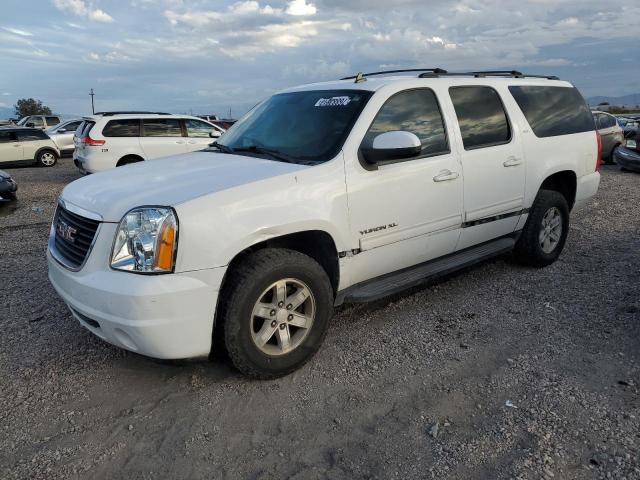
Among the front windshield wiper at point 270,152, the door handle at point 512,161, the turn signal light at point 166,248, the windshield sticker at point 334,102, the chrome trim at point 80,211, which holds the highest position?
the windshield sticker at point 334,102

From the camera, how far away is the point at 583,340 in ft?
12.4

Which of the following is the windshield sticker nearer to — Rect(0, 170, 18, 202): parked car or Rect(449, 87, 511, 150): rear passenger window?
Rect(449, 87, 511, 150): rear passenger window

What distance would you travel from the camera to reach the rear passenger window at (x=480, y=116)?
429cm

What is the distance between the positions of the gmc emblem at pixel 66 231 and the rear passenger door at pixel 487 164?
2.89 m

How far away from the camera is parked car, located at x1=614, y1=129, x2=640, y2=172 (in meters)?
12.8

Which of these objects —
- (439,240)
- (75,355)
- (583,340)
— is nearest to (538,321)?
(583,340)

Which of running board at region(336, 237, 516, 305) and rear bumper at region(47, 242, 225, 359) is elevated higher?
rear bumper at region(47, 242, 225, 359)

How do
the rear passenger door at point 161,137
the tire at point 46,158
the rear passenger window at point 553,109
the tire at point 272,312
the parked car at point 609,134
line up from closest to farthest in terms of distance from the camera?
the tire at point 272,312 → the rear passenger window at point 553,109 → the rear passenger door at point 161,137 → the parked car at point 609,134 → the tire at point 46,158

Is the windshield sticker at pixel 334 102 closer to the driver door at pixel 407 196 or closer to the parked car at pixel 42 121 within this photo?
the driver door at pixel 407 196

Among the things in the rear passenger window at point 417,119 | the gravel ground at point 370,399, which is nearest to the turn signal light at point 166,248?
the gravel ground at point 370,399

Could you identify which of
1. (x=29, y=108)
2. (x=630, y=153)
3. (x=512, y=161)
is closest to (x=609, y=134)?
(x=630, y=153)

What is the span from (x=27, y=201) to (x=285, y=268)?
941 cm

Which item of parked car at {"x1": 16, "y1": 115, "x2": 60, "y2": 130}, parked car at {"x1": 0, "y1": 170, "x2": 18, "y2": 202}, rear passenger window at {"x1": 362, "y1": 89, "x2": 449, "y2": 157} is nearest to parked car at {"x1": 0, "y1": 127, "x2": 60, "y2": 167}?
parked car at {"x1": 0, "y1": 170, "x2": 18, "y2": 202}

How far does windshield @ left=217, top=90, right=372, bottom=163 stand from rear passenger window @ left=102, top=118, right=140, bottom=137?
825cm
